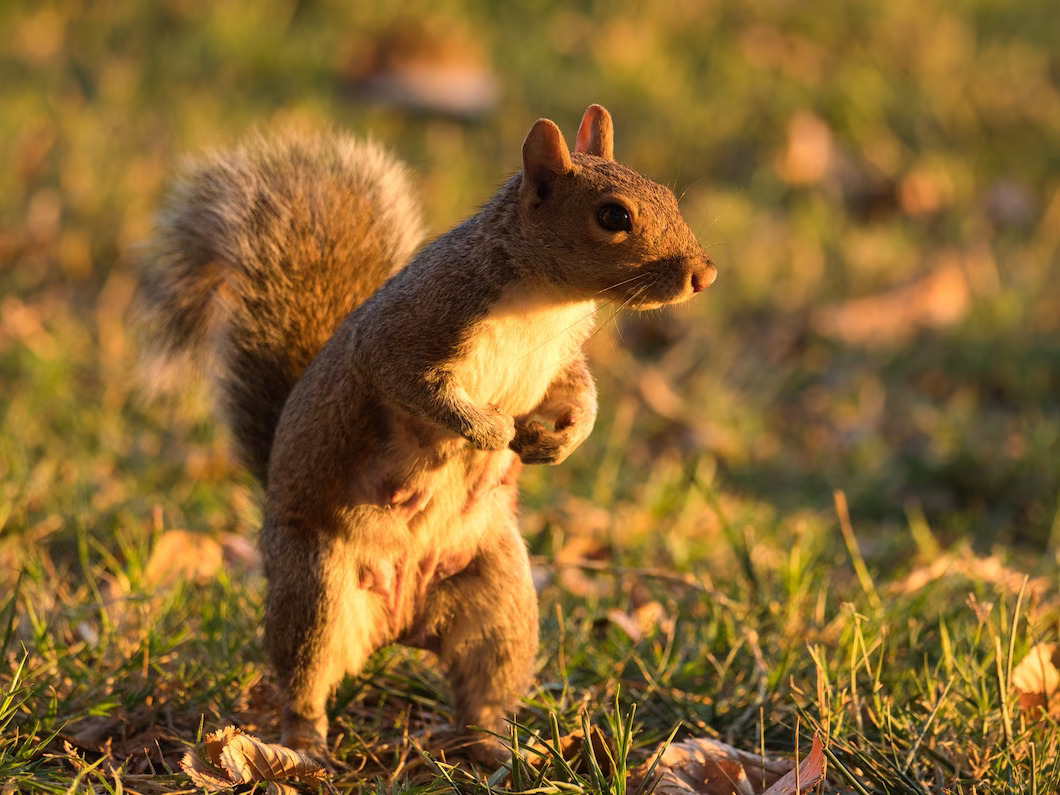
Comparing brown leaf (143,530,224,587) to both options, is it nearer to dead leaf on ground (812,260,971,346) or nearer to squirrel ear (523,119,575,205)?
squirrel ear (523,119,575,205)

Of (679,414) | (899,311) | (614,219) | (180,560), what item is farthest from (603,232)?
(899,311)

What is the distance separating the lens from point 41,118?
512 centimetres

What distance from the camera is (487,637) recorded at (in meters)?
2.18

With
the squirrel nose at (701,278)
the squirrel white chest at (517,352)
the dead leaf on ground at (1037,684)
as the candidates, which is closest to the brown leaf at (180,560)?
the squirrel white chest at (517,352)

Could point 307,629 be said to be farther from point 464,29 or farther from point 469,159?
point 464,29

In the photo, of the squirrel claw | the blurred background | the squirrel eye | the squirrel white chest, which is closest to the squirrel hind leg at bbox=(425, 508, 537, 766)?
the squirrel claw

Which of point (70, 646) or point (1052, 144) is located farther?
point (1052, 144)

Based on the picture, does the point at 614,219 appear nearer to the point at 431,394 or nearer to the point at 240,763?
the point at 431,394

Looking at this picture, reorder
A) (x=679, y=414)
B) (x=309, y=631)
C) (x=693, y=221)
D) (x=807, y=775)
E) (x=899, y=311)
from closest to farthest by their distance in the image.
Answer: (x=807, y=775)
(x=309, y=631)
(x=679, y=414)
(x=899, y=311)
(x=693, y=221)

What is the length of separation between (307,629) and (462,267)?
2.07ft

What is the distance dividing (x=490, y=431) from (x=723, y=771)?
63 cm

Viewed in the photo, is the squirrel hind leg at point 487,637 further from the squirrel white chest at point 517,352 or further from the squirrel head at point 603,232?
the squirrel head at point 603,232

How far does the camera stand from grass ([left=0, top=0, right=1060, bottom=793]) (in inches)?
85.7

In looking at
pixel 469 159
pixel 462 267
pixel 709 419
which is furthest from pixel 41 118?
pixel 462 267
